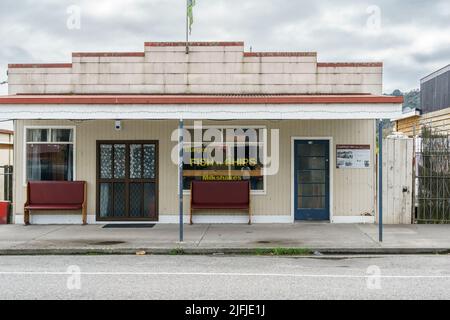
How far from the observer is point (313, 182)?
1516cm

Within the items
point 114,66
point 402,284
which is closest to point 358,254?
point 402,284

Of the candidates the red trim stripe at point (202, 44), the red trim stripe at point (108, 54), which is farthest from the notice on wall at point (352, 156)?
the red trim stripe at point (108, 54)

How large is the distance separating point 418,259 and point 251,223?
211 inches

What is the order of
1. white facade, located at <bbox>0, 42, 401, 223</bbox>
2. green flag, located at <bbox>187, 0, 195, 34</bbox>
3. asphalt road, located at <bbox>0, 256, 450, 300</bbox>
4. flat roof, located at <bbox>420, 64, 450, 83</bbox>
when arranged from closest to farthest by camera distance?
asphalt road, located at <bbox>0, 256, 450, 300</bbox> < white facade, located at <bbox>0, 42, 401, 223</bbox> < green flag, located at <bbox>187, 0, 195, 34</bbox> < flat roof, located at <bbox>420, 64, 450, 83</bbox>

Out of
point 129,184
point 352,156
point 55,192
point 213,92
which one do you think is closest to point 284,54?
point 213,92

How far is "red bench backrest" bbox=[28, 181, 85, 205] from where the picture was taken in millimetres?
15117

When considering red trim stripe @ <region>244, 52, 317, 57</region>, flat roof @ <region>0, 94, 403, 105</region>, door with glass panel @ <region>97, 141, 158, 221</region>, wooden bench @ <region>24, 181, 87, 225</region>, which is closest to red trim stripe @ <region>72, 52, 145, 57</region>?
door with glass panel @ <region>97, 141, 158, 221</region>

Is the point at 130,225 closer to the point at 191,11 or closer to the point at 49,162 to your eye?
the point at 49,162

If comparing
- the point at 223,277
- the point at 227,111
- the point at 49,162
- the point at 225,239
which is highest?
the point at 227,111

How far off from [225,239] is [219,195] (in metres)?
2.70

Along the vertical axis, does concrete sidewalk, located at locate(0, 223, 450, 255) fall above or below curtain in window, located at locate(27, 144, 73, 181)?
below

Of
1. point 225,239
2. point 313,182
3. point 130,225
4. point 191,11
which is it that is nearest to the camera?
point 225,239

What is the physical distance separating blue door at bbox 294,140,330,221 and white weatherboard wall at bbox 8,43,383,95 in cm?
152

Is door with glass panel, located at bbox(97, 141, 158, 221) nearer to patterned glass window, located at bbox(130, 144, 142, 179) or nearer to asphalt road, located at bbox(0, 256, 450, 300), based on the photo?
patterned glass window, located at bbox(130, 144, 142, 179)
